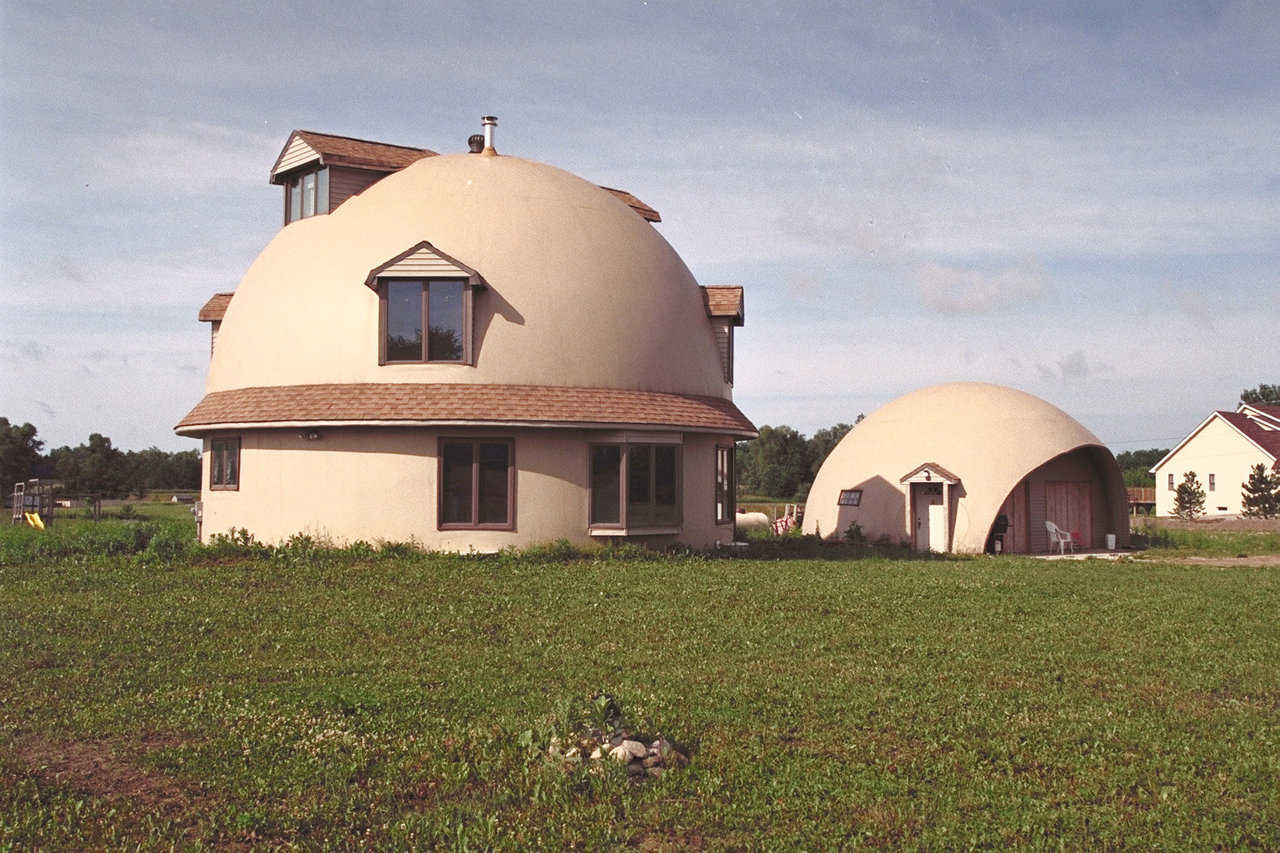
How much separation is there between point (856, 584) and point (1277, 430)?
50137 mm

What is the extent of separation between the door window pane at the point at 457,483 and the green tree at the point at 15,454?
162ft

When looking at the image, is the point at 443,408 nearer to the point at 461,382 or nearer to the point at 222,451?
the point at 461,382

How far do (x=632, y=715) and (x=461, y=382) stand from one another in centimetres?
1327

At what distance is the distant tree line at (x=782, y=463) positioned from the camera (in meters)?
86.0

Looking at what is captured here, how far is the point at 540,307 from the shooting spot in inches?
858

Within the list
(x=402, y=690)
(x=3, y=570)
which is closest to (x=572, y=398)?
(x=3, y=570)

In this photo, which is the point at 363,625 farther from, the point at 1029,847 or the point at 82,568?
the point at 1029,847

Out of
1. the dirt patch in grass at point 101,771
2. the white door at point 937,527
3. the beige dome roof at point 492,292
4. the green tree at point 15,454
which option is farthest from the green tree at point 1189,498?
the green tree at point 15,454

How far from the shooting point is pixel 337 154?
2450cm

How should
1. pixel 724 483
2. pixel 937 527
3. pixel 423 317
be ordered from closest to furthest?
pixel 423 317, pixel 724 483, pixel 937 527

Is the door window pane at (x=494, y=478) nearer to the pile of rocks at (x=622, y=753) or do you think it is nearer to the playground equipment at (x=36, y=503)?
the pile of rocks at (x=622, y=753)

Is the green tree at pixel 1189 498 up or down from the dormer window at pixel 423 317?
down

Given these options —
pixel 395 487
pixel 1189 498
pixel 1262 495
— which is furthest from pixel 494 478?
pixel 1189 498

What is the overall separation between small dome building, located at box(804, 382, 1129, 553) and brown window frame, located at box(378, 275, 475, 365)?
45.6ft
